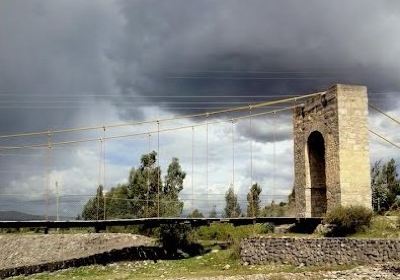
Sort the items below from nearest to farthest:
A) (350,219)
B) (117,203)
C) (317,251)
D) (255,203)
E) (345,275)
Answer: (345,275) < (317,251) < (350,219) < (255,203) < (117,203)

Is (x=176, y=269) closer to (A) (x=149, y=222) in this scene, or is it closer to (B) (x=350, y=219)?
(A) (x=149, y=222)

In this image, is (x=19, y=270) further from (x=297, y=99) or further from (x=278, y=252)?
(x=297, y=99)

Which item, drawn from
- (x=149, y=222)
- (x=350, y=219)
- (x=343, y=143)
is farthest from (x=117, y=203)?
(x=350, y=219)

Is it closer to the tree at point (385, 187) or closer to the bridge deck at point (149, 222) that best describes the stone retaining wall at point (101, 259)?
the bridge deck at point (149, 222)

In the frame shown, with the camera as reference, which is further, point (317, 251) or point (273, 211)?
point (273, 211)

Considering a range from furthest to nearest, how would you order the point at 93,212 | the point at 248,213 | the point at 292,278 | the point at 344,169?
the point at 93,212
the point at 248,213
the point at 344,169
the point at 292,278

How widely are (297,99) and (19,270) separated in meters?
13.7

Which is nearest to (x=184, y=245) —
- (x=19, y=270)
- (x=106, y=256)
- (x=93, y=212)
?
(x=106, y=256)

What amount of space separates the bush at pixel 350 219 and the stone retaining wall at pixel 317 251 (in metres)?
1.50

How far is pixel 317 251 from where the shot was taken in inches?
727

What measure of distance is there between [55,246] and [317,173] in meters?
13.5

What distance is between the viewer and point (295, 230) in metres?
23.3

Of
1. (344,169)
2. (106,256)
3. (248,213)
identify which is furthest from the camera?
(248,213)

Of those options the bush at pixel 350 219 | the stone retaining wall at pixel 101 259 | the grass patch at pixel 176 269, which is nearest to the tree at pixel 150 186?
the stone retaining wall at pixel 101 259
